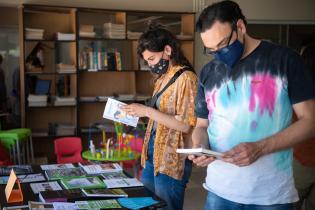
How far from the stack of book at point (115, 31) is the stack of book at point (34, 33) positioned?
2.71 ft

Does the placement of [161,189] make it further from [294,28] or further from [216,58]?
[294,28]

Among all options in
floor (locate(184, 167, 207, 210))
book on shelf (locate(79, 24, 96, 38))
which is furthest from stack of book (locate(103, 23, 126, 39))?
floor (locate(184, 167, 207, 210))

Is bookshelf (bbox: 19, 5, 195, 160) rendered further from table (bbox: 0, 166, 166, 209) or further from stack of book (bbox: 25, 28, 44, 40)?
table (bbox: 0, 166, 166, 209)

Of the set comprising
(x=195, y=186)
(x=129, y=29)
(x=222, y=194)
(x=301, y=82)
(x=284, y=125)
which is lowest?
(x=195, y=186)

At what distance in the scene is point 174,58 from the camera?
2559 mm

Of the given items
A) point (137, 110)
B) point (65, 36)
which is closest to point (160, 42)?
point (137, 110)

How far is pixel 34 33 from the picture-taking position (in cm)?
512

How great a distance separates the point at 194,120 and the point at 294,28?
4.83 m

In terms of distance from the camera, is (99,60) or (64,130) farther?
(99,60)

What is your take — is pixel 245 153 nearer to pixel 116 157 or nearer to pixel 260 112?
pixel 260 112

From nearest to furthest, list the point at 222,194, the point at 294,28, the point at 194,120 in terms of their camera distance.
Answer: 1. the point at 222,194
2. the point at 194,120
3. the point at 294,28

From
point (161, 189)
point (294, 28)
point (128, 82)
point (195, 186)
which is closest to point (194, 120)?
point (161, 189)

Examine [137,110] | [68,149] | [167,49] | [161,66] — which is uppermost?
[167,49]

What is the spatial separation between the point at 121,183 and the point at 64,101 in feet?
10.4
